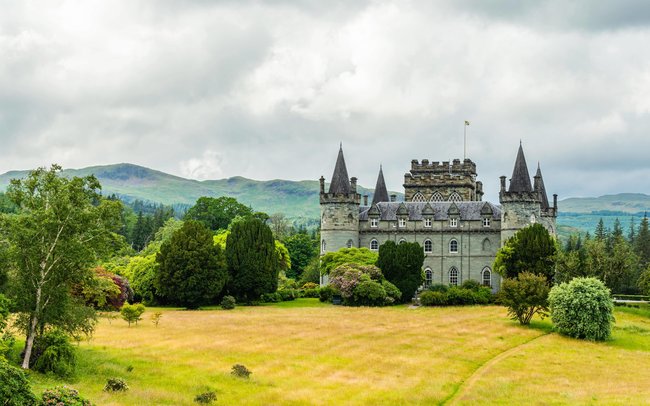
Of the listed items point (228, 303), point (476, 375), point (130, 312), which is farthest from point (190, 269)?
point (476, 375)

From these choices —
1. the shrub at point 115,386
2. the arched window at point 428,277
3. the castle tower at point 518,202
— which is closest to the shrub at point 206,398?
the shrub at point 115,386

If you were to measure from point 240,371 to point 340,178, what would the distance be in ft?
170

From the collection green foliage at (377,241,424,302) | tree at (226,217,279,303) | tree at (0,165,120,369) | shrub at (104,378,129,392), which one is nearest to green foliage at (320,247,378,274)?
green foliage at (377,241,424,302)

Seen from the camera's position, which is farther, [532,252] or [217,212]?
[217,212]

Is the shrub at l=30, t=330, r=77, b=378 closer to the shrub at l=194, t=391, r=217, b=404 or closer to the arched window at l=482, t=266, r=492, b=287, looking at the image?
the shrub at l=194, t=391, r=217, b=404

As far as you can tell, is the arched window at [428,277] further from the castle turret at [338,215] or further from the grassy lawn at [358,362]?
the grassy lawn at [358,362]

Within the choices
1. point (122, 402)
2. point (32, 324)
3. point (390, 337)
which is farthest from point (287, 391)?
point (390, 337)

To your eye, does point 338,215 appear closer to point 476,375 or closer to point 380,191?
point 380,191

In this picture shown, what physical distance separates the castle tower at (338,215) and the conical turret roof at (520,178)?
697 inches

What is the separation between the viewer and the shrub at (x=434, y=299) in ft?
223

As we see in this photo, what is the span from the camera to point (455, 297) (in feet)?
225

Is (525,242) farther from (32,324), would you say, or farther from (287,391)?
(32,324)

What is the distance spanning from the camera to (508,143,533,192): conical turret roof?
76.4 m

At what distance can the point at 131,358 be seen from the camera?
112 feet
